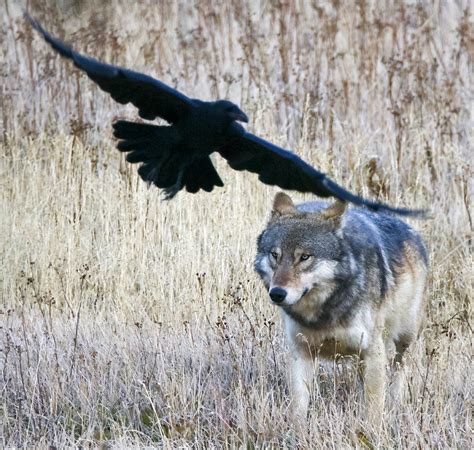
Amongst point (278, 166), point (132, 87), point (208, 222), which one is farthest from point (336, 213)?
point (208, 222)

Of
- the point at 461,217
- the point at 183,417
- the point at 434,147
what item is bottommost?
the point at 183,417

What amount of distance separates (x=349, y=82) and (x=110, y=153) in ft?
7.66

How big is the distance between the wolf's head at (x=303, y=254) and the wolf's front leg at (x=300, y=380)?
13.1 inches

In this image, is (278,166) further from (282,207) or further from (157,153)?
(157,153)

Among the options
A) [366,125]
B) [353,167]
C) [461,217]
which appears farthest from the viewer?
[366,125]

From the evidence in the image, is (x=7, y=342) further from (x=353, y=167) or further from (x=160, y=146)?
(x=353, y=167)

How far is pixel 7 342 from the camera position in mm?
4961

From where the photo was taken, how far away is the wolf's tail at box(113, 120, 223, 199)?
4.80 meters

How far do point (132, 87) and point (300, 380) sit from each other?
1592 mm

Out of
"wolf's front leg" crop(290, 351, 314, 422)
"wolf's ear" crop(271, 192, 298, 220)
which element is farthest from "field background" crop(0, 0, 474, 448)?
"wolf's ear" crop(271, 192, 298, 220)

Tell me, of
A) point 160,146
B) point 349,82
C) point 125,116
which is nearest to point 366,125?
point 349,82

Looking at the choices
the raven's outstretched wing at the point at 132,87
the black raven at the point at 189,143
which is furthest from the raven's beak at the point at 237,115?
the raven's outstretched wing at the point at 132,87

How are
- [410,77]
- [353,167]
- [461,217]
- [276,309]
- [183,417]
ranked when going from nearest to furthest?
[183,417]
[276,309]
[461,217]
[353,167]
[410,77]

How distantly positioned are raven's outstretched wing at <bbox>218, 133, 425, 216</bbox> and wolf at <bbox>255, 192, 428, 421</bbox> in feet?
0.46
